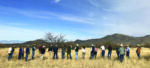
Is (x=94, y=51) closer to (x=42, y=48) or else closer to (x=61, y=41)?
(x=42, y=48)

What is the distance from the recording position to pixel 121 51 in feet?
39.7

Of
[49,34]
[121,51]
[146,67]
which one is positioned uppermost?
[49,34]

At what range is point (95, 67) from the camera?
951 cm

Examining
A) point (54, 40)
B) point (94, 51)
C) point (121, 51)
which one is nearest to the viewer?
point (121, 51)

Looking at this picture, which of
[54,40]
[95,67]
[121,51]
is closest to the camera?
[95,67]

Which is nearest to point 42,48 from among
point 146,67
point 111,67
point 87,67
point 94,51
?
point 94,51

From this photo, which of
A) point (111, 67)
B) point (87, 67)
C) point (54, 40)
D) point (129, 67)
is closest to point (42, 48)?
point (87, 67)

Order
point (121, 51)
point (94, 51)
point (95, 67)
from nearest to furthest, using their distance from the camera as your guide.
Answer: point (95, 67) < point (121, 51) < point (94, 51)

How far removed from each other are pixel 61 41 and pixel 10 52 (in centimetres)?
1454

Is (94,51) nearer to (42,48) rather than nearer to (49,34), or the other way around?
(42,48)

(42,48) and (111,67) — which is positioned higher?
(42,48)

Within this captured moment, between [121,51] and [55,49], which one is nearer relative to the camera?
[121,51]

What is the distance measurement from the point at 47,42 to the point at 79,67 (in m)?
20.0

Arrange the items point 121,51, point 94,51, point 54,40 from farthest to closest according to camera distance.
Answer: point 54,40
point 94,51
point 121,51
